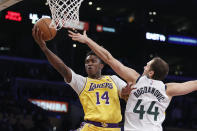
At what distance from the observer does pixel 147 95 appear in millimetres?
3986

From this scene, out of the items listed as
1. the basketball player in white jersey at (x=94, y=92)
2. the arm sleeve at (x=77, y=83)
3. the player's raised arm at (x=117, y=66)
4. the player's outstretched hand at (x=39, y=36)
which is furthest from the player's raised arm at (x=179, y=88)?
the player's outstretched hand at (x=39, y=36)

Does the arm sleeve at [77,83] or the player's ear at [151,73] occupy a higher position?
the player's ear at [151,73]

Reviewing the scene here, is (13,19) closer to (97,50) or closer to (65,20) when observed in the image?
(65,20)

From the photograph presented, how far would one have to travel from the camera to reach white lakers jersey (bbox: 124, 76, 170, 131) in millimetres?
3934

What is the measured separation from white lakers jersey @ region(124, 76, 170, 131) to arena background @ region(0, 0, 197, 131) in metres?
8.50

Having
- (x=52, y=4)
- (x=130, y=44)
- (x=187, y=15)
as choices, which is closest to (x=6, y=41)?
(x=130, y=44)

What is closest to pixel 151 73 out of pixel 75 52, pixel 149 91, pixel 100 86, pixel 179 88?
pixel 149 91

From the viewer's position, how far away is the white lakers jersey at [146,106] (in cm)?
393

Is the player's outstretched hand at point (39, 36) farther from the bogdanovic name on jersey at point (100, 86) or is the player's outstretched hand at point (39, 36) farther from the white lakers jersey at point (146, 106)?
the white lakers jersey at point (146, 106)

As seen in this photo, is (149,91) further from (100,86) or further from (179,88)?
(100,86)

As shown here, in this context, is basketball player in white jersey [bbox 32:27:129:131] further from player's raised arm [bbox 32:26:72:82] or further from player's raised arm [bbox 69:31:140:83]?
player's raised arm [bbox 69:31:140:83]

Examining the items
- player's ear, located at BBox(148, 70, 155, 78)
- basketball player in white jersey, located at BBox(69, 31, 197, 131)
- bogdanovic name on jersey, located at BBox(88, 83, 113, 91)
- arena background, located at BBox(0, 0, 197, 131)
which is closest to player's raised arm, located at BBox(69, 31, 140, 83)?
basketball player in white jersey, located at BBox(69, 31, 197, 131)

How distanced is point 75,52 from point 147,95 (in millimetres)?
11121

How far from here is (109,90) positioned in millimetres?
4930
